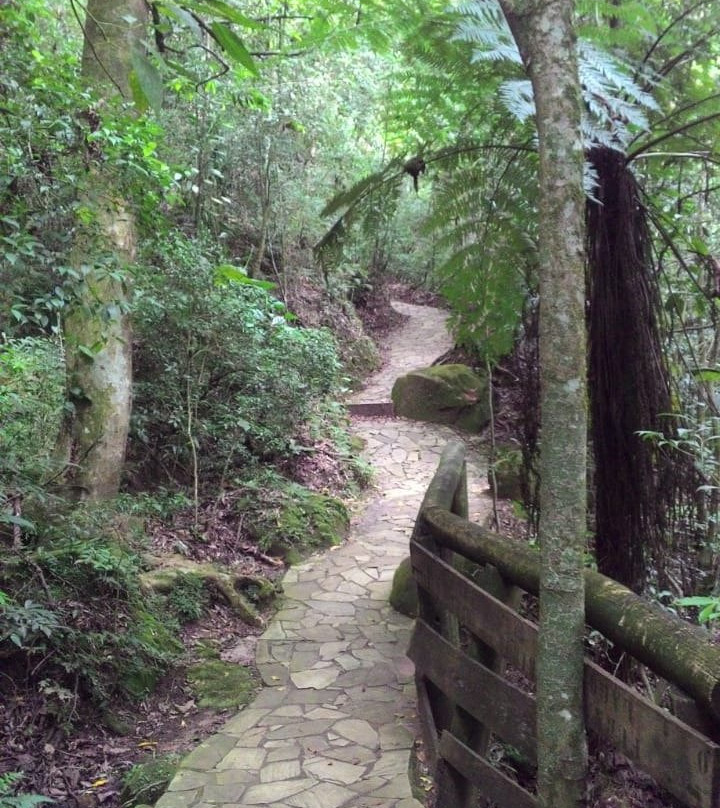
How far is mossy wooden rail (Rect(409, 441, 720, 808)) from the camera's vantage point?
1526mm

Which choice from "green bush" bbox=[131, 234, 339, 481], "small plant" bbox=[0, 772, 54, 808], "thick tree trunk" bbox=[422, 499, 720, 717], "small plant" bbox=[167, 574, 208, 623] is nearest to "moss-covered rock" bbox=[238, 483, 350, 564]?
"green bush" bbox=[131, 234, 339, 481]

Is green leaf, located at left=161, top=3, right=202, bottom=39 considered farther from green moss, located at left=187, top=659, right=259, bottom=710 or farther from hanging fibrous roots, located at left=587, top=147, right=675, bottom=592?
green moss, located at left=187, top=659, right=259, bottom=710

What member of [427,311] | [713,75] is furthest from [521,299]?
[427,311]

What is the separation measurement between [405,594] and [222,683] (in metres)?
1.70

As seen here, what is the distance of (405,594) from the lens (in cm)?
569

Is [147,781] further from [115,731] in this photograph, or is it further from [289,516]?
[289,516]

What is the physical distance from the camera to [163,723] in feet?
13.9

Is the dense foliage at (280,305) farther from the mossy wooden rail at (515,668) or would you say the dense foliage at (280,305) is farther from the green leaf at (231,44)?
the mossy wooden rail at (515,668)

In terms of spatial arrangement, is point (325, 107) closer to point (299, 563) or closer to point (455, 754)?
point (299, 563)

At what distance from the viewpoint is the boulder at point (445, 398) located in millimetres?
12016

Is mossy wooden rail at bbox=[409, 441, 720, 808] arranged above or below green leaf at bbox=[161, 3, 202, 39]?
below

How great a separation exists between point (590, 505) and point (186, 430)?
4.78 meters

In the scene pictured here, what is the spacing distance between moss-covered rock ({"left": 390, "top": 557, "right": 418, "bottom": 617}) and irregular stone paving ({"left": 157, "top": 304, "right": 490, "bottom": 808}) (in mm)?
88

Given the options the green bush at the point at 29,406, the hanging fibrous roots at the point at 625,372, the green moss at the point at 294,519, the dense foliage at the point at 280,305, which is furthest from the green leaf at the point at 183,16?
the green moss at the point at 294,519
